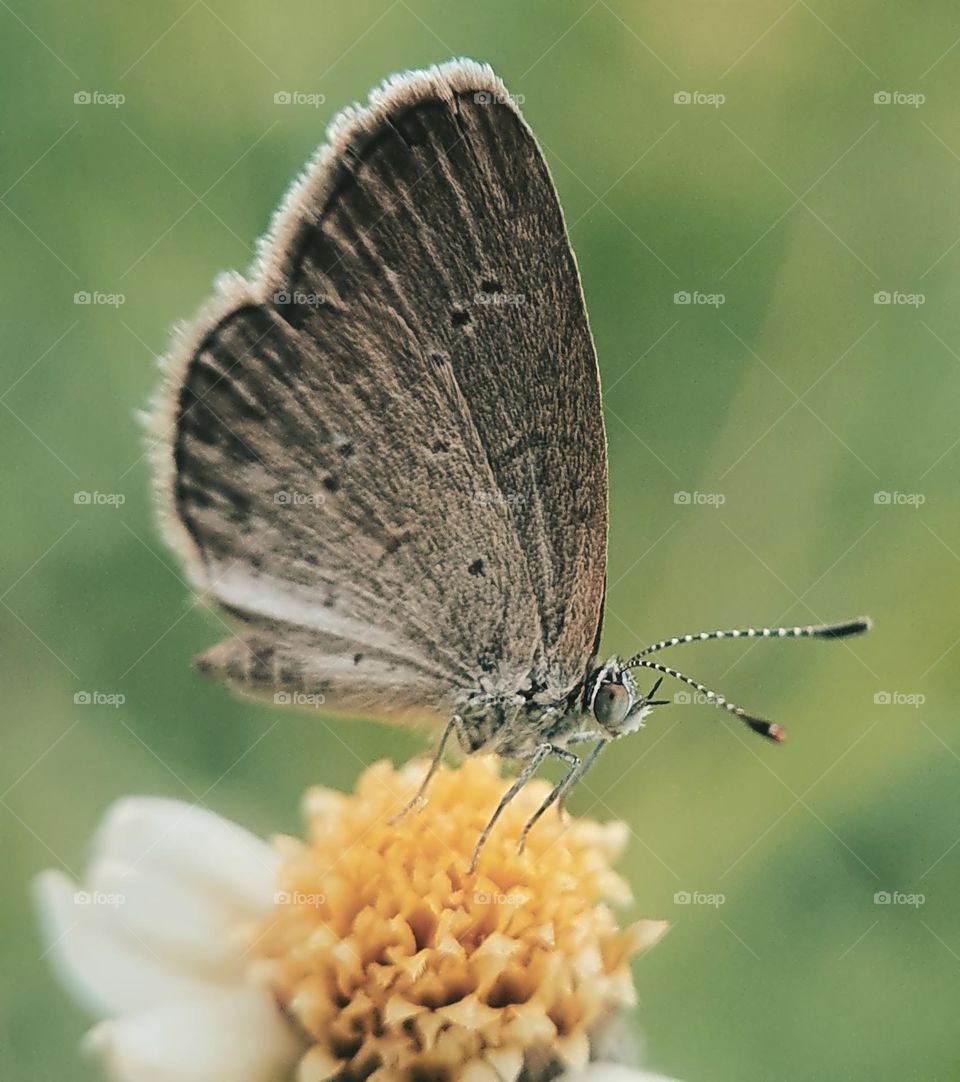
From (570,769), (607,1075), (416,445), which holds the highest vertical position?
(416,445)

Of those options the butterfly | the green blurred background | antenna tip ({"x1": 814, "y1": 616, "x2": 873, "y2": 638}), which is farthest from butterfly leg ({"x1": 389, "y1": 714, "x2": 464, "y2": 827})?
antenna tip ({"x1": 814, "y1": 616, "x2": 873, "y2": 638})

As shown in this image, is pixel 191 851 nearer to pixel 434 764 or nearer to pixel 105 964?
pixel 105 964

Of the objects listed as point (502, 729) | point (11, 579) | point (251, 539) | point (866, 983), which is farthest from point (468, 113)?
point (866, 983)

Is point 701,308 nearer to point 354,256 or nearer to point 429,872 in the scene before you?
point 354,256

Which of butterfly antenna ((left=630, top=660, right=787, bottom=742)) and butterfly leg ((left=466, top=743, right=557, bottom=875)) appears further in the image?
butterfly antenna ((left=630, top=660, right=787, bottom=742))

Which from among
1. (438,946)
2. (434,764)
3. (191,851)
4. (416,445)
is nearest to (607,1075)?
(438,946)

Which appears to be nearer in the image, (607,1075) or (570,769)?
(607,1075)

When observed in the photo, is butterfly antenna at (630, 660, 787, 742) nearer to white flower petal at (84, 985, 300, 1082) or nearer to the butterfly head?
the butterfly head

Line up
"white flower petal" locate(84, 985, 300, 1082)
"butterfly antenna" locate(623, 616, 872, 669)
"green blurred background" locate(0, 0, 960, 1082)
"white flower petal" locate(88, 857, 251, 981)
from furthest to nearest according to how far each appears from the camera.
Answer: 1. "green blurred background" locate(0, 0, 960, 1082)
2. "butterfly antenna" locate(623, 616, 872, 669)
3. "white flower petal" locate(88, 857, 251, 981)
4. "white flower petal" locate(84, 985, 300, 1082)
